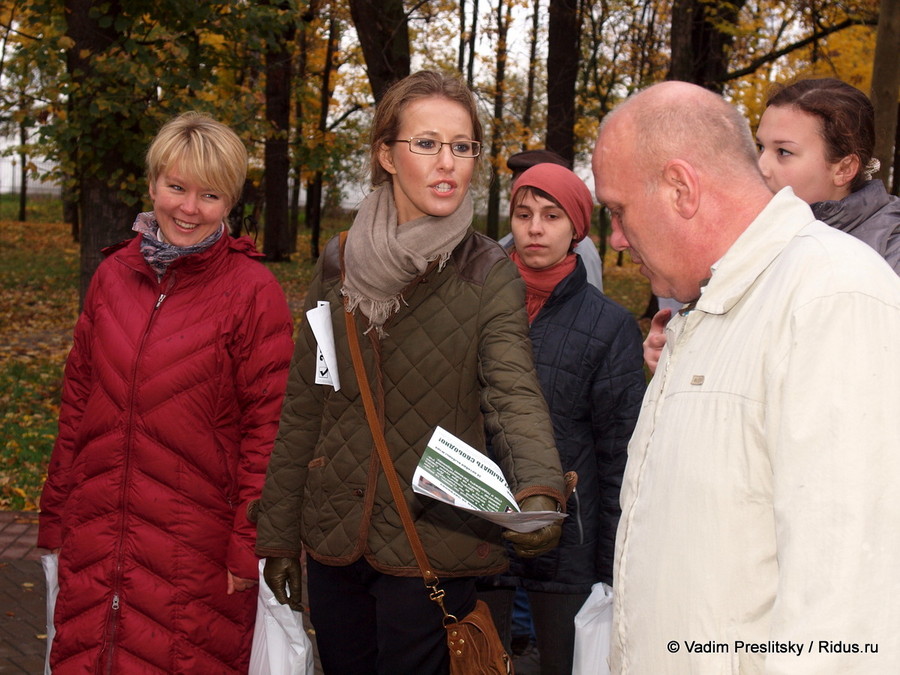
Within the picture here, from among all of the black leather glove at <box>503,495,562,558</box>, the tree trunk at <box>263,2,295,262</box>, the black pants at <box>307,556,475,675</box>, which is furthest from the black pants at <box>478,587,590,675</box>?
the tree trunk at <box>263,2,295,262</box>

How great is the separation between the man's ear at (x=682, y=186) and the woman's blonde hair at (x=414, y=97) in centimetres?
117

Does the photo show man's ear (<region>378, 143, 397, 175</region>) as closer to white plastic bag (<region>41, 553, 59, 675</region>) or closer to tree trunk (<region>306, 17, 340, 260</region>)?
white plastic bag (<region>41, 553, 59, 675</region>)

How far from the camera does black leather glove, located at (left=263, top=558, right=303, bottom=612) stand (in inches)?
115

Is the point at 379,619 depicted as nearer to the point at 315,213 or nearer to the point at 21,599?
the point at 21,599

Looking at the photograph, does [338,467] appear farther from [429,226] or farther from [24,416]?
[24,416]

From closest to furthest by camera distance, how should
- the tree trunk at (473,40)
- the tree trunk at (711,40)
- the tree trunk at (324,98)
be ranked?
the tree trunk at (711,40)
the tree trunk at (473,40)
the tree trunk at (324,98)

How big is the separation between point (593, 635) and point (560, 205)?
4.97 feet

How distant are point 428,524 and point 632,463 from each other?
2.99ft

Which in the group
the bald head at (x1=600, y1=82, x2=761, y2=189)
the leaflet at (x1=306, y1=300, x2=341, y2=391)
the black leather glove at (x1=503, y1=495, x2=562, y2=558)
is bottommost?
the black leather glove at (x1=503, y1=495, x2=562, y2=558)

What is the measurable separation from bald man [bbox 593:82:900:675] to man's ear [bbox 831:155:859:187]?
124 centimetres

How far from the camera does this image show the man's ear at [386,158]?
2865 mm

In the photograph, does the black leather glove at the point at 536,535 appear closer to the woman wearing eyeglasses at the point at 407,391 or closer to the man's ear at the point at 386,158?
the woman wearing eyeglasses at the point at 407,391

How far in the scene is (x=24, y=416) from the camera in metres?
8.63

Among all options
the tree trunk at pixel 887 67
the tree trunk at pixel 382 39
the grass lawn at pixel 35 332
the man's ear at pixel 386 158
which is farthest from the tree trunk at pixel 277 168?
the man's ear at pixel 386 158
